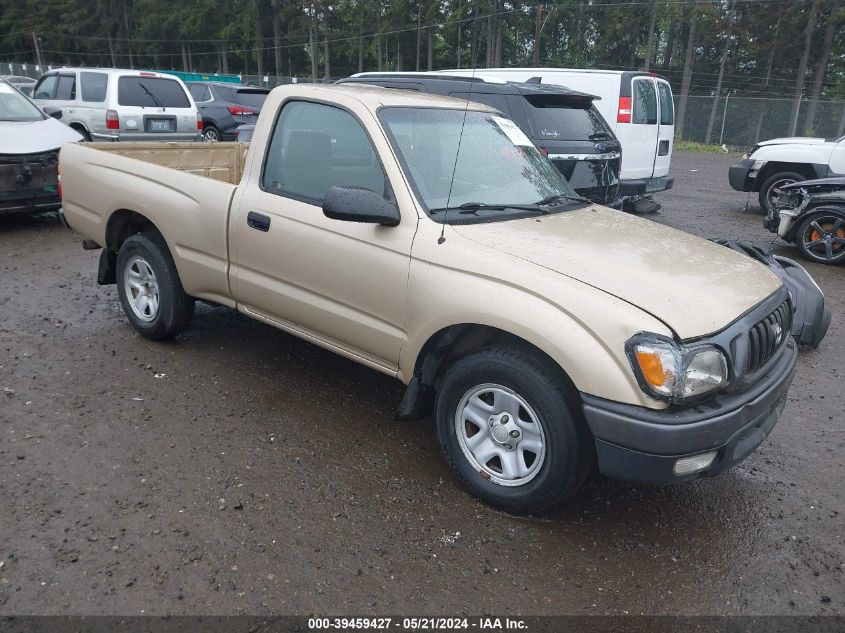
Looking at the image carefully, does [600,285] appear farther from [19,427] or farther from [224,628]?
[19,427]

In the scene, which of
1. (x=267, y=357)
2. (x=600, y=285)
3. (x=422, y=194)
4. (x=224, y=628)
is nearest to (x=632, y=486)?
(x=600, y=285)

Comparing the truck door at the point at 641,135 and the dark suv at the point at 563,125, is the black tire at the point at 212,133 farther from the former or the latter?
the truck door at the point at 641,135

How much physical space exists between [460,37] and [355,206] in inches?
279

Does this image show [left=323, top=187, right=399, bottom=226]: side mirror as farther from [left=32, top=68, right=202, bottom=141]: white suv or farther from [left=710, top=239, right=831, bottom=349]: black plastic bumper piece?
[left=32, top=68, right=202, bottom=141]: white suv

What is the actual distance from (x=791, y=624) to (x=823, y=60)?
37419 millimetres

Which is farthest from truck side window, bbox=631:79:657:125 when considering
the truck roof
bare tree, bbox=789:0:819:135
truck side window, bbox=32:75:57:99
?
bare tree, bbox=789:0:819:135

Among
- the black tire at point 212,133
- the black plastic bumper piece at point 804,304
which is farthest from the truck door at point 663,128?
the black tire at point 212,133

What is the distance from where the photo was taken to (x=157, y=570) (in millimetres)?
2789

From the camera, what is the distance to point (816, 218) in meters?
8.39

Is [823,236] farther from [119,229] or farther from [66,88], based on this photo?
[66,88]

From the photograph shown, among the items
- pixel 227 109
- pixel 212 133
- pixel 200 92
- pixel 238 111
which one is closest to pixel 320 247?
pixel 238 111

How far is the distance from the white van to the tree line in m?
0.73

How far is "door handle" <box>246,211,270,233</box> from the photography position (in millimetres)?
4002

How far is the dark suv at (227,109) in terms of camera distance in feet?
55.0
